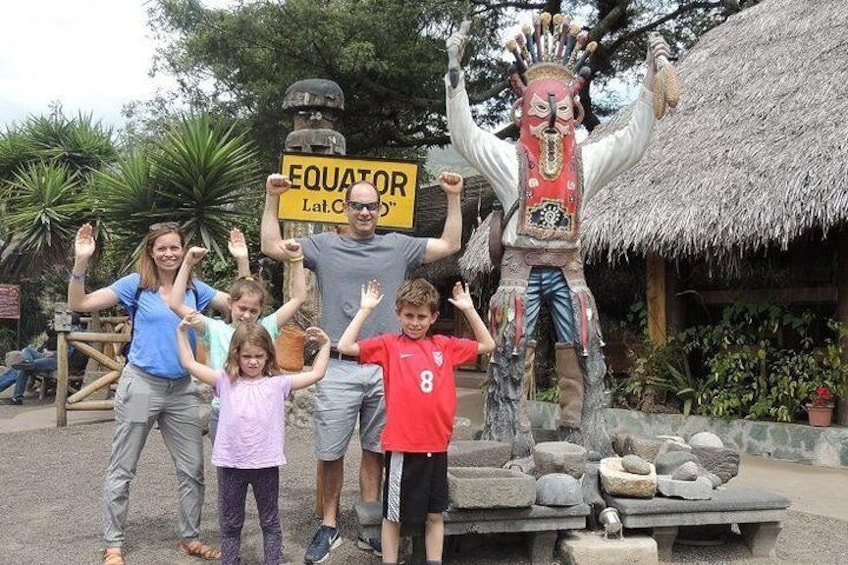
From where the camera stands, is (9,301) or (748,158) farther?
(9,301)

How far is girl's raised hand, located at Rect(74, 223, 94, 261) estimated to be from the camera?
3516 mm

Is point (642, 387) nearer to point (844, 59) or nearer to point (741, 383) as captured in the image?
point (741, 383)

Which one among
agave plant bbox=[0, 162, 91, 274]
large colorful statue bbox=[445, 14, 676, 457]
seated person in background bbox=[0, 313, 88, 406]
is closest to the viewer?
large colorful statue bbox=[445, 14, 676, 457]

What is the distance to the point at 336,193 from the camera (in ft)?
18.8

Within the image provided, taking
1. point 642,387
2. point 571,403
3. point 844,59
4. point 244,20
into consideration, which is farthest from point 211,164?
point 844,59

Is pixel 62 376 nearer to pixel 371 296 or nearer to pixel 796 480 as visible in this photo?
pixel 371 296

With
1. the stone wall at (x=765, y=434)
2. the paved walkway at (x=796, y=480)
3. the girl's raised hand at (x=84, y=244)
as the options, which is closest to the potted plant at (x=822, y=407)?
the stone wall at (x=765, y=434)

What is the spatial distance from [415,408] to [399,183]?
2.60m

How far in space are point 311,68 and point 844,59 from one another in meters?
7.35

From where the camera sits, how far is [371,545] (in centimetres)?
369

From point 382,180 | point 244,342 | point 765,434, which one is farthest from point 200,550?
point 765,434

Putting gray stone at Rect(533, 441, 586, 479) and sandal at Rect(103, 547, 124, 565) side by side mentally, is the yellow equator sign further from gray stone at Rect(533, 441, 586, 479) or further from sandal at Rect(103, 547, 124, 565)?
sandal at Rect(103, 547, 124, 565)

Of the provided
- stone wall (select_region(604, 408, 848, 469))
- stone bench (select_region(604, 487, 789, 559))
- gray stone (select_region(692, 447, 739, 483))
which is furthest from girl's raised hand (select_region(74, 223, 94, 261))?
stone wall (select_region(604, 408, 848, 469))

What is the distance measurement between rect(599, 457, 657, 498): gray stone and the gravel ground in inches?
14.7
